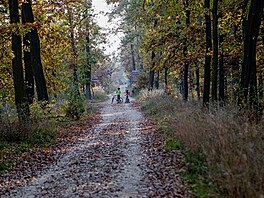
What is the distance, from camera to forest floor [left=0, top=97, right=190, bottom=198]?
6.94 metres

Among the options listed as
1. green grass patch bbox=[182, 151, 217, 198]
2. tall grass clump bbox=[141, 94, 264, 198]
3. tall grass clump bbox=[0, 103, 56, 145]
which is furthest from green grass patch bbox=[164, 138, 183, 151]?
tall grass clump bbox=[0, 103, 56, 145]

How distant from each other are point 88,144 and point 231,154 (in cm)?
713

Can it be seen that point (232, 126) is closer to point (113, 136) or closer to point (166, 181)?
point (166, 181)

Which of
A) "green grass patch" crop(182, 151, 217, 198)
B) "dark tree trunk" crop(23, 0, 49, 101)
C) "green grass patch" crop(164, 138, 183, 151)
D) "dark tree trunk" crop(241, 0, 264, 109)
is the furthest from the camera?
"dark tree trunk" crop(23, 0, 49, 101)

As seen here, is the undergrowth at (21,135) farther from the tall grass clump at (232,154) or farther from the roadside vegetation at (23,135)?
the tall grass clump at (232,154)

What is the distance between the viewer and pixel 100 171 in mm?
8469

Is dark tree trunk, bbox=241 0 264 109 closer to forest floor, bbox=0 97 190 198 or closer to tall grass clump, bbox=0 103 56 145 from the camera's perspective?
forest floor, bbox=0 97 190 198

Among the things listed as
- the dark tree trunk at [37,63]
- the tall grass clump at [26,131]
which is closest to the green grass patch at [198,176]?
the tall grass clump at [26,131]

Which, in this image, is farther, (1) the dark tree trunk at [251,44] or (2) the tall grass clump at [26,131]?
(2) the tall grass clump at [26,131]

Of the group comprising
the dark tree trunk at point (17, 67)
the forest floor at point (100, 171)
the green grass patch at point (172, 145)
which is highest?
the dark tree trunk at point (17, 67)

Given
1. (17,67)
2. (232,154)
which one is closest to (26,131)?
(17,67)

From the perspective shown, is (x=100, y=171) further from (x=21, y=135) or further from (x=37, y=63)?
(x=37, y=63)

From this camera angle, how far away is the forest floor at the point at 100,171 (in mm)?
6941

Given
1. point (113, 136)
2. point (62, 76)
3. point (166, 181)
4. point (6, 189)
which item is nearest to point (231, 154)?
point (166, 181)
